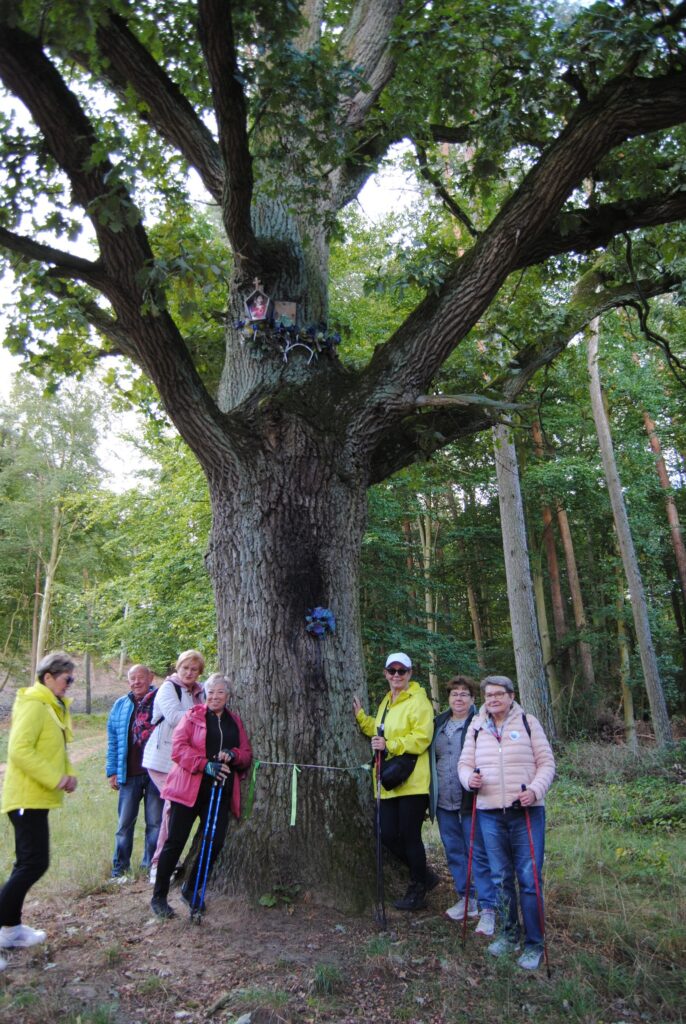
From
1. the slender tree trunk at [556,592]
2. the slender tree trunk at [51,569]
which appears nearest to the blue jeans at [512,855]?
the slender tree trunk at [556,592]

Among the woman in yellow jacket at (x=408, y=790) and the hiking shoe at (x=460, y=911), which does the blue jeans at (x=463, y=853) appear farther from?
the woman in yellow jacket at (x=408, y=790)

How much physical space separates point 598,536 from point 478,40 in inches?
822

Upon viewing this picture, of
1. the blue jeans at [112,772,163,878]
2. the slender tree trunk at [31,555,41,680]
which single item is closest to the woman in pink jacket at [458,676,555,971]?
the blue jeans at [112,772,163,878]

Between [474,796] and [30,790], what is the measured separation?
112 inches

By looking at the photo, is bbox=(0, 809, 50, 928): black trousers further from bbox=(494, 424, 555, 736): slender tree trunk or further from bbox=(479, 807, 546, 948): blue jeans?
bbox=(494, 424, 555, 736): slender tree trunk

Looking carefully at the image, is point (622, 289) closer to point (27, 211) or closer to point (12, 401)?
point (27, 211)

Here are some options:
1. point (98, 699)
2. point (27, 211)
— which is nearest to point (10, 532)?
point (98, 699)

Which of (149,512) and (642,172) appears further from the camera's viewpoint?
(149,512)

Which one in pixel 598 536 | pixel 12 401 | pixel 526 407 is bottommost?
pixel 526 407

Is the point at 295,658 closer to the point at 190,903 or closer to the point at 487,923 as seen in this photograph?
the point at 190,903

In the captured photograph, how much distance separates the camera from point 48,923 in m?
4.58

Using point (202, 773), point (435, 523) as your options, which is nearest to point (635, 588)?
point (435, 523)

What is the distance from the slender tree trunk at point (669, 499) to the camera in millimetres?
21469

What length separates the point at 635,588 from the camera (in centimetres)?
1473
